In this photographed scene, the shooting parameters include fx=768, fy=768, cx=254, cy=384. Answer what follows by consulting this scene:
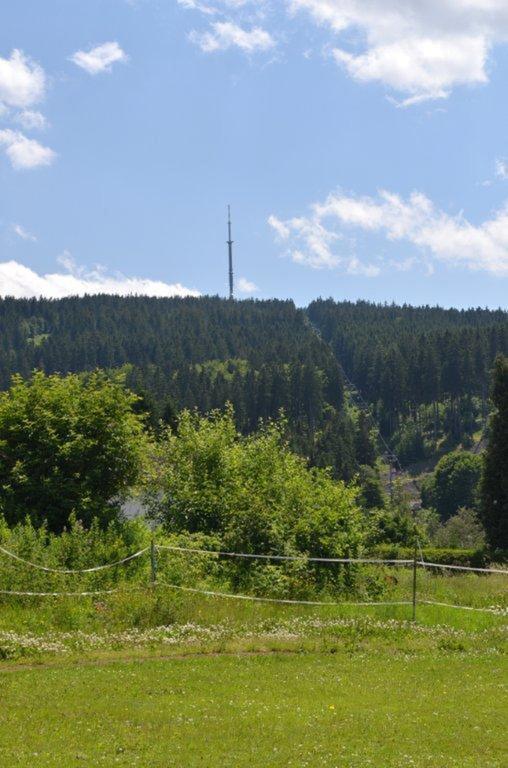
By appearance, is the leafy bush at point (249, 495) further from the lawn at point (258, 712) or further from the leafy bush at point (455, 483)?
the leafy bush at point (455, 483)

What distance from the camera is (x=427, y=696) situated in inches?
472

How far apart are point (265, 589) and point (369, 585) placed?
363cm

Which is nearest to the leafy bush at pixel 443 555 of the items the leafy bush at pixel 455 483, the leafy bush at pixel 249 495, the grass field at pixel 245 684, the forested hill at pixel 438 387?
the leafy bush at pixel 249 495

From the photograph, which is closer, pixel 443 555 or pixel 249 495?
pixel 249 495

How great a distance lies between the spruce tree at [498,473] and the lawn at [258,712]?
140ft

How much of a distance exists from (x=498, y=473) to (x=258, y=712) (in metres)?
49.8

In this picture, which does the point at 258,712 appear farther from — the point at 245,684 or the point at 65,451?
the point at 65,451

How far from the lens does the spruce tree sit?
5550cm

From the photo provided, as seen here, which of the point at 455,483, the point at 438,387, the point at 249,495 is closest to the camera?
the point at 249,495

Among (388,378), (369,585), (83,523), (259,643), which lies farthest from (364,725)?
(388,378)

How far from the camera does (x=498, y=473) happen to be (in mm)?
57219

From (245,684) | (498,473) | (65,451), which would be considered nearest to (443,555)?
(498,473)

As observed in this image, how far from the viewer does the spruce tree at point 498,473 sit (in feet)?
182

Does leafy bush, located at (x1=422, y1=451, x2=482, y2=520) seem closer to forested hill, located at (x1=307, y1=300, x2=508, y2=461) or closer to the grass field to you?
forested hill, located at (x1=307, y1=300, x2=508, y2=461)
